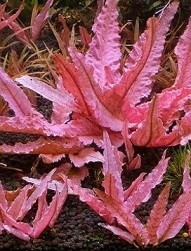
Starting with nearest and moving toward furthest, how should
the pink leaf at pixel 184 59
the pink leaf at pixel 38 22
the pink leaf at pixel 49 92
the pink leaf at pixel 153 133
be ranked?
the pink leaf at pixel 153 133 < the pink leaf at pixel 49 92 < the pink leaf at pixel 184 59 < the pink leaf at pixel 38 22

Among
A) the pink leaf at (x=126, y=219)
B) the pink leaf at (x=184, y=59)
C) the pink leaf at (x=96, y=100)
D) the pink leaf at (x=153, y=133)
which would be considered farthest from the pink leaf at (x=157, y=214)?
the pink leaf at (x=184, y=59)

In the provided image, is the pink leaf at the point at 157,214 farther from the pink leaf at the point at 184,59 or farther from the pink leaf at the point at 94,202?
the pink leaf at the point at 184,59

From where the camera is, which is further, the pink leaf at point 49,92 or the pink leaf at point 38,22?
the pink leaf at point 38,22

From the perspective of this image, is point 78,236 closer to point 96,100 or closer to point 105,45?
point 96,100

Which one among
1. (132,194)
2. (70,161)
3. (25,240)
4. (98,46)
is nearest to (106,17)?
(98,46)

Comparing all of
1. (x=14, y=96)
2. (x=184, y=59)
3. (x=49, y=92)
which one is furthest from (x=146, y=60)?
(x=14, y=96)

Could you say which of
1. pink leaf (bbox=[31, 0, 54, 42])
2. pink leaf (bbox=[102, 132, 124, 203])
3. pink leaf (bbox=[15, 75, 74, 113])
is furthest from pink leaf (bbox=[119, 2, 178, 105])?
pink leaf (bbox=[31, 0, 54, 42])

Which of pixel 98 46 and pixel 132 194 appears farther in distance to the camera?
pixel 98 46

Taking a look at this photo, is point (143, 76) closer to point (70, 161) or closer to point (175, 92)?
point (175, 92)

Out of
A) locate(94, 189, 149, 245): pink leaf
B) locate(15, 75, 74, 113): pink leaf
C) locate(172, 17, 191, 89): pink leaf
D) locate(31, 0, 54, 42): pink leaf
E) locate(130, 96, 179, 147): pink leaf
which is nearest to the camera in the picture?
locate(94, 189, 149, 245): pink leaf

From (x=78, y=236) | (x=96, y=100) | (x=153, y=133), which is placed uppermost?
(x=96, y=100)

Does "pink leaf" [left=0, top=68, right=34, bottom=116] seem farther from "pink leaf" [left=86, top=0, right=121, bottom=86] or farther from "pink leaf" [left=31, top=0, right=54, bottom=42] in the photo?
"pink leaf" [left=31, top=0, right=54, bottom=42]
